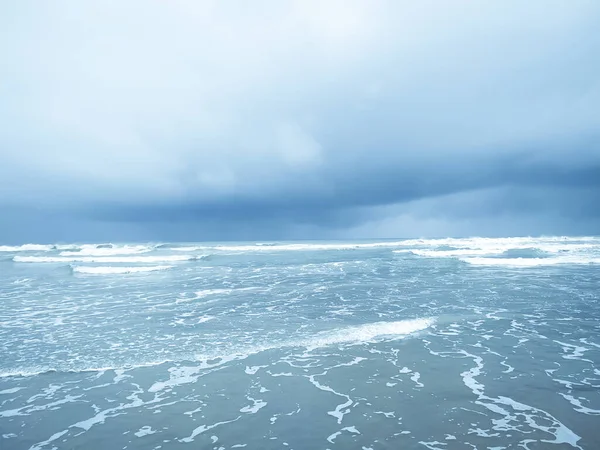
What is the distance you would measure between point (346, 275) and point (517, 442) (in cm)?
2257

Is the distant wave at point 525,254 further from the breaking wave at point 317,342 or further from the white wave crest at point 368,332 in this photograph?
the breaking wave at point 317,342

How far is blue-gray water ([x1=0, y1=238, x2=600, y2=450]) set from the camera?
6.23 meters

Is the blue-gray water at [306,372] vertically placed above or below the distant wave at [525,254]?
below

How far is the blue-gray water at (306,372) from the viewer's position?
20.4 feet

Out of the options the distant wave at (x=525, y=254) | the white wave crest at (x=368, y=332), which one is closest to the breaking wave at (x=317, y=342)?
the white wave crest at (x=368, y=332)

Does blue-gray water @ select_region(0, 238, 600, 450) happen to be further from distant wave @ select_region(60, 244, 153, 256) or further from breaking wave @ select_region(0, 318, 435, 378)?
distant wave @ select_region(60, 244, 153, 256)

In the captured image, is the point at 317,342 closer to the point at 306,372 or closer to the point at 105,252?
the point at 306,372

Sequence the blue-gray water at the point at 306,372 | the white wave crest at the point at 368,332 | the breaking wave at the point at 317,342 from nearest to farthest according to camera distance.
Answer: the blue-gray water at the point at 306,372 < the breaking wave at the point at 317,342 < the white wave crest at the point at 368,332

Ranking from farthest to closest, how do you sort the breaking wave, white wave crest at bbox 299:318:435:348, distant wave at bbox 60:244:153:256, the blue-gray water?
1. distant wave at bbox 60:244:153:256
2. white wave crest at bbox 299:318:435:348
3. the breaking wave
4. the blue-gray water

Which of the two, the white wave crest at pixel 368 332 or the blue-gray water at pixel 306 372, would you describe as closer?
the blue-gray water at pixel 306 372

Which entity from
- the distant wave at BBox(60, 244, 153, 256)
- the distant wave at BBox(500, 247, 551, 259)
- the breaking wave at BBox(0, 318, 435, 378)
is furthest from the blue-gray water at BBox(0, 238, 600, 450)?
the distant wave at BBox(60, 244, 153, 256)

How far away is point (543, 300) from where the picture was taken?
17.0 m

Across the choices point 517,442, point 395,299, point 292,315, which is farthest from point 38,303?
point 517,442

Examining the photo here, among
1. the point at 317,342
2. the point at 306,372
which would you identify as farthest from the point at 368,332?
the point at 306,372
